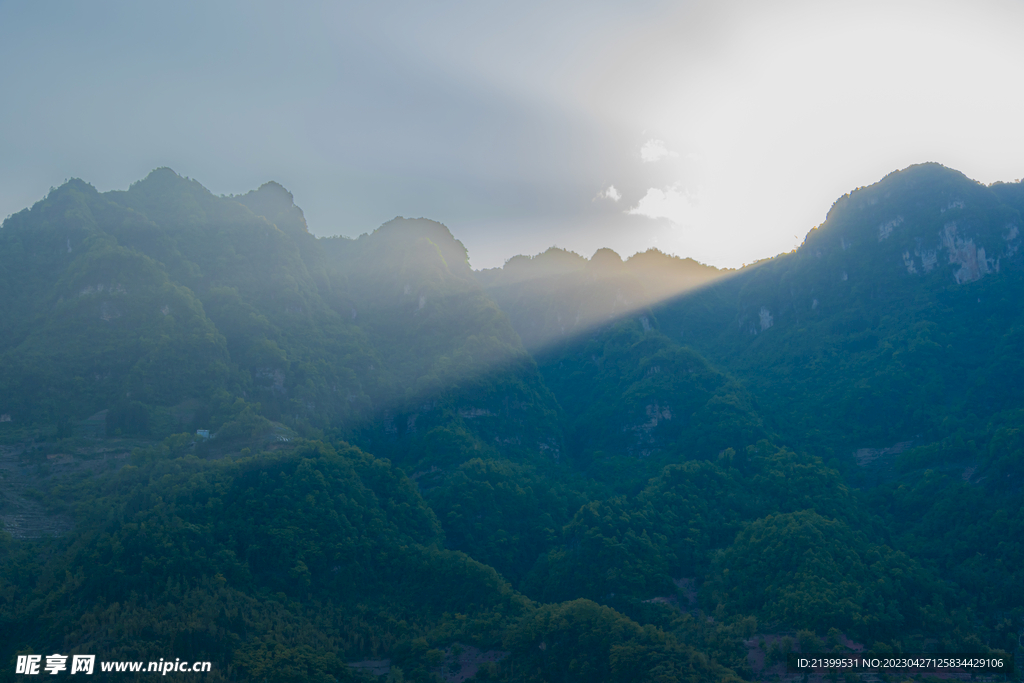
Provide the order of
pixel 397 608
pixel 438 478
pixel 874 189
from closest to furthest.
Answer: pixel 397 608 → pixel 438 478 → pixel 874 189

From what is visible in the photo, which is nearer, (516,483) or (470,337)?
(516,483)

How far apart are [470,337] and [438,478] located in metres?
34.4

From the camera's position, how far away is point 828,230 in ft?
493

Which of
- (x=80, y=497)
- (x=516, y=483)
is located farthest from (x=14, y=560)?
(x=516, y=483)

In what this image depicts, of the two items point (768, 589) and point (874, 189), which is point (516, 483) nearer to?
point (768, 589)

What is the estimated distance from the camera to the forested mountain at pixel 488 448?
63.0 meters

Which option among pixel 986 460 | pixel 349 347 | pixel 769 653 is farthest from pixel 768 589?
pixel 349 347

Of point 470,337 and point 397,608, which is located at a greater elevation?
point 470,337

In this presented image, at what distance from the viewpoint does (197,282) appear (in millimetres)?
119812

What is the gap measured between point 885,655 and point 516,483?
50.2 meters

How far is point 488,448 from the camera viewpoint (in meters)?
108

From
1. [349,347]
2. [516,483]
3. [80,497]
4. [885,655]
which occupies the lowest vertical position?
[885,655]

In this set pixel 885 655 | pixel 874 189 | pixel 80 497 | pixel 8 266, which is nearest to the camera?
pixel 885 655

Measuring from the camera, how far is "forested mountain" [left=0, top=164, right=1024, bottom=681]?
6300 cm
